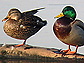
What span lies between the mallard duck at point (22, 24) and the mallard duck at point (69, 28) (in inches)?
40.2

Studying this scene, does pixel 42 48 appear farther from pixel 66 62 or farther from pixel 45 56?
pixel 66 62

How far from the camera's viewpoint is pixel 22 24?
10742 mm

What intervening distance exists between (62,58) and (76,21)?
133 centimetres

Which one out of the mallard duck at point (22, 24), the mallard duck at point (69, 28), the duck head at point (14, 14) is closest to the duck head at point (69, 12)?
the mallard duck at point (69, 28)

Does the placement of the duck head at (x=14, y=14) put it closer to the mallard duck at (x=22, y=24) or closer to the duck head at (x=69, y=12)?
the mallard duck at (x=22, y=24)

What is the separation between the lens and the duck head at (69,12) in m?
10.1

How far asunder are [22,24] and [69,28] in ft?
5.94

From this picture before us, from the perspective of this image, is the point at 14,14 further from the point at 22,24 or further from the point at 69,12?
the point at 69,12

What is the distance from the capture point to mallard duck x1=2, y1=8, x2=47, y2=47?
10.7m

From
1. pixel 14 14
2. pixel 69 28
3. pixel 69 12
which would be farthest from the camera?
pixel 14 14

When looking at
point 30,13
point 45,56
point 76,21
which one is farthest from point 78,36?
point 30,13

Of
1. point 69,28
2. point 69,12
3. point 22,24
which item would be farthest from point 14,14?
point 69,28

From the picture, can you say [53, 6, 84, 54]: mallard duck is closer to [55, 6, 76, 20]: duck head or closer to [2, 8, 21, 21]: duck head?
[55, 6, 76, 20]: duck head

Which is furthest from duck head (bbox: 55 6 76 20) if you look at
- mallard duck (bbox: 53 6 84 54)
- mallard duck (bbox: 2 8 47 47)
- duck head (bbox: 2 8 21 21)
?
duck head (bbox: 2 8 21 21)
